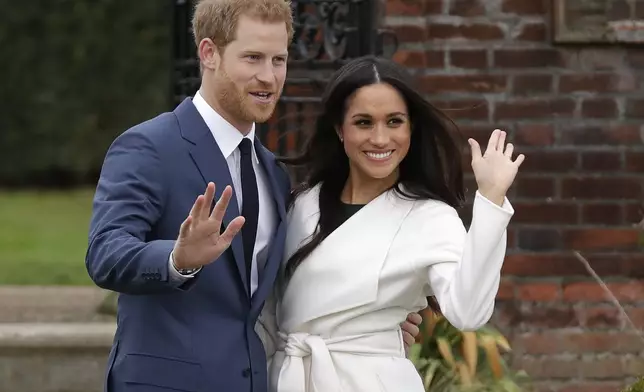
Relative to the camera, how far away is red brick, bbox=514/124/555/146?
5746 mm

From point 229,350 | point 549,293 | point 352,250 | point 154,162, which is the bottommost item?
point 549,293

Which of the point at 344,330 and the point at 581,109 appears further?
the point at 581,109

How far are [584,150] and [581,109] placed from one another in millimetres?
164

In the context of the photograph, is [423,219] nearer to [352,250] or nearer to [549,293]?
[352,250]

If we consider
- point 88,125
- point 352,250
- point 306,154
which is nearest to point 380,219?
point 352,250

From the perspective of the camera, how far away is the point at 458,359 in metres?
5.32

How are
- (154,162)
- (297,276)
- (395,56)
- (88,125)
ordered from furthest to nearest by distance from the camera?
(88,125) → (395,56) → (297,276) → (154,162)

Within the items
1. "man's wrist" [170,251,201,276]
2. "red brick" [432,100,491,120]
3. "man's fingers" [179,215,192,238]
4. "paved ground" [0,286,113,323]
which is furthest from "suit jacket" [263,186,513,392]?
"paved ground" [0,286,113,323]

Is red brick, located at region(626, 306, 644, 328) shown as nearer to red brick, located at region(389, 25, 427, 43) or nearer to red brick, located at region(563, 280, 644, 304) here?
red brick, located at region(563, 280, 644, 304)

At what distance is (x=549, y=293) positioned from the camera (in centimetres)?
580

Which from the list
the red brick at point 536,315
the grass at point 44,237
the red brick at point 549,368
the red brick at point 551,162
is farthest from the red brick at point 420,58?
the grass at point 44,237

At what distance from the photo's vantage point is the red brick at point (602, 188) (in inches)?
227

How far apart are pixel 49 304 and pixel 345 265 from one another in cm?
396

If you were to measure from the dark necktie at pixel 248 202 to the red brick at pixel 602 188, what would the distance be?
248 cm
